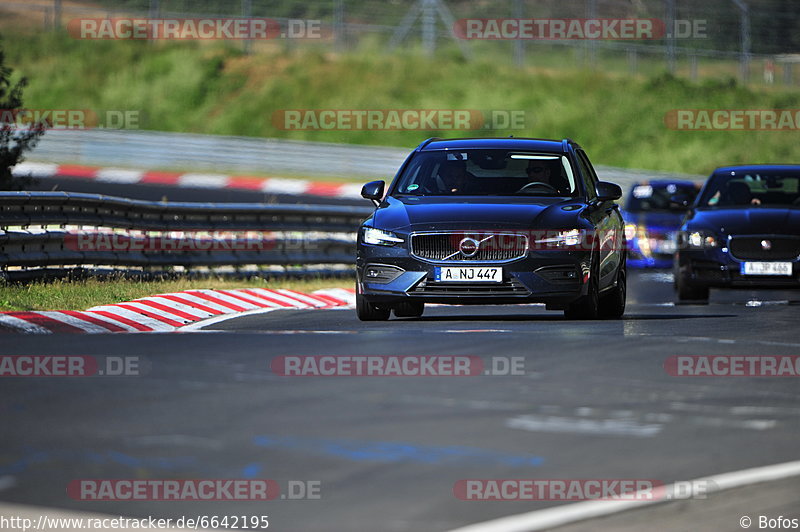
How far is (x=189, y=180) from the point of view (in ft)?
126

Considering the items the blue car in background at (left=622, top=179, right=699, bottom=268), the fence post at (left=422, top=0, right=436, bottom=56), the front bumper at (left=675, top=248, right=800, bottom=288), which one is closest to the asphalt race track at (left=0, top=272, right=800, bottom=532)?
the front bumper at (left=675, top=248, right=800, bottom=288)

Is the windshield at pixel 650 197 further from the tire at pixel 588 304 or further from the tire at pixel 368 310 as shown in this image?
the tire at pixel 368 310

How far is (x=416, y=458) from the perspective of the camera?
6.65 m

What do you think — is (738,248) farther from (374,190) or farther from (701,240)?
(374,190)

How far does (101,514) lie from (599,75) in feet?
159

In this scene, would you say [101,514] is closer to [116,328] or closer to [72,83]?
[116,328]

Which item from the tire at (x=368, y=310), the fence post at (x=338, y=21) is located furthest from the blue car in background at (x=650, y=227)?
the fence post at (x=338, y=21)

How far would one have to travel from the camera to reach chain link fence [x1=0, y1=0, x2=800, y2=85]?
45.6 metres

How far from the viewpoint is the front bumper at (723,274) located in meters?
17.2

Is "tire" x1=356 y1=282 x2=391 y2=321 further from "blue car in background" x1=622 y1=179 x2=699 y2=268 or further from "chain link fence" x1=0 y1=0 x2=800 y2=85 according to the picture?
"chain link fence" x1=0 y1=0 x2=800 y2=85

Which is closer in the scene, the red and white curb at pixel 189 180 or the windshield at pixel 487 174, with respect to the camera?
the windshield at pixel 487 174

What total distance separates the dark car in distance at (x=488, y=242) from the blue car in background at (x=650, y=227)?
11.8 meters

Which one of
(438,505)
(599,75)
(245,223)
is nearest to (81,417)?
(438,505)

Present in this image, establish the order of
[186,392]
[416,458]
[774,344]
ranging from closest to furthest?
[416,458] < [186,392] < [774,344]
